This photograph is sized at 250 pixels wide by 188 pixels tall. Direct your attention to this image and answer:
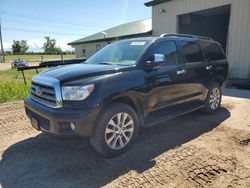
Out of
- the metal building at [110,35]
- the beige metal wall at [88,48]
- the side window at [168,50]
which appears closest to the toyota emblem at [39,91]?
the side window at [168,50]

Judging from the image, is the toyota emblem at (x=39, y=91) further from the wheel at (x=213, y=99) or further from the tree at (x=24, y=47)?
the tree at (x=24, y=47)

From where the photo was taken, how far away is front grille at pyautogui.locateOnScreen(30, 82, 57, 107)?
339cm

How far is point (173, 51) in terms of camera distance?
4715 millimetres

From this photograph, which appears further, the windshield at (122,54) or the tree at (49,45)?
the tree at (49,45)

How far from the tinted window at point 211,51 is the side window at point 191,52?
26cm

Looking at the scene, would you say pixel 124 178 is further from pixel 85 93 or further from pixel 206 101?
pixel 206 101

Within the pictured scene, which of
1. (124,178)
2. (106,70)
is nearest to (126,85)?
(106,70)

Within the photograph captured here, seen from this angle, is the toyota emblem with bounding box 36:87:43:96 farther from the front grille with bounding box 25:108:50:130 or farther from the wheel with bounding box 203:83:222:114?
the wheel with bounding box 203:83:222:114

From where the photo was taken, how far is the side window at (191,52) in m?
4.98

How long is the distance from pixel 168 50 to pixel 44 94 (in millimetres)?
2556

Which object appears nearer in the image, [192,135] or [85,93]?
[85,93]

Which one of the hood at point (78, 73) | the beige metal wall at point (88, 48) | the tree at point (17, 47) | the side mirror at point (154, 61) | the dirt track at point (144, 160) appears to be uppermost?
the tree at point (17, 47)

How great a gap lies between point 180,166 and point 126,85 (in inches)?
58.4

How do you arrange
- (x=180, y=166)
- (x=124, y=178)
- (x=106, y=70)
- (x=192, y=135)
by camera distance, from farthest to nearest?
(x=192, y=135) → (x=106, y=70) → (x=180, y=166) → (x=124, y=178)
